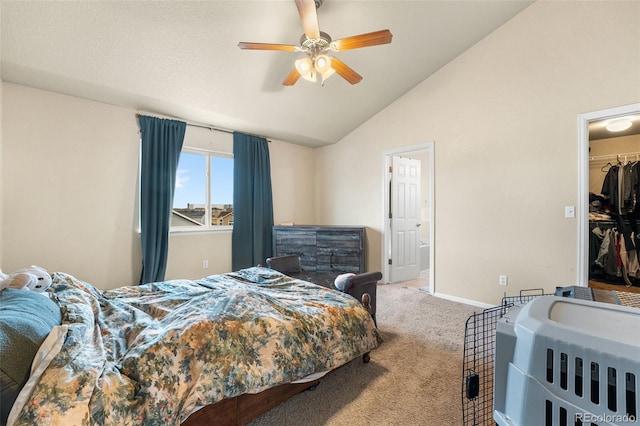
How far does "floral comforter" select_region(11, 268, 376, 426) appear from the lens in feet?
2.91

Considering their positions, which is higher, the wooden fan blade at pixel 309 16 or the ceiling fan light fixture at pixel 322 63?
the wooden fan blade at pixel 309 16

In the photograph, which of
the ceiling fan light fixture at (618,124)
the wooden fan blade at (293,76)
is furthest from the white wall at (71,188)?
the ceiling fan light fixture at (618,124)

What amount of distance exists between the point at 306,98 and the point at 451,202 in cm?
245

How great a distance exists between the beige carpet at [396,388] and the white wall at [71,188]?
290 cm

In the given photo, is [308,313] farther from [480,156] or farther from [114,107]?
[114,107]

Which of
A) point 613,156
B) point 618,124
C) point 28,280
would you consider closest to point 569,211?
point 618,124

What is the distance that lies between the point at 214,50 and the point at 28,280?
2483mm

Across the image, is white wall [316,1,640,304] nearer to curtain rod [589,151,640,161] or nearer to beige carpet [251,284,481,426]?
beige carpet [251,284,481,426]

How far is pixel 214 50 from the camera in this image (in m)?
2.76

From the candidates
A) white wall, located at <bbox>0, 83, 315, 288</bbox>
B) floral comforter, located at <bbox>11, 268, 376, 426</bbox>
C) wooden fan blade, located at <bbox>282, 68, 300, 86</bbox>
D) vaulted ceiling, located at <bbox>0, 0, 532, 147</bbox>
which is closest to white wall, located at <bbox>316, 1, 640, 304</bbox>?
vaulted ceiling, located at <bbox>0, 0, 532, 147</bbox>


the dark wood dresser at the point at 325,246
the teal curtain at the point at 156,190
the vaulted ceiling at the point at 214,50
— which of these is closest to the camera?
the vaulted ceiling at the point at 214,50

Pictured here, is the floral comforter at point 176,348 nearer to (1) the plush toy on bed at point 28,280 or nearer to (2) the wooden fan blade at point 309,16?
(1) the plush toy on bed at point 28,280

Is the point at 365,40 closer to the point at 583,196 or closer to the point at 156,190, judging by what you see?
the point at 583,196

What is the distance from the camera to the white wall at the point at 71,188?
2746 mm
